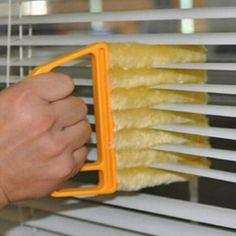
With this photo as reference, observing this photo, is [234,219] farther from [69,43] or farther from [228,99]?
[69,43]

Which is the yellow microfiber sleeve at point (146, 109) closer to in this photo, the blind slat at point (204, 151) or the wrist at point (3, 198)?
the blind slat at point (204, 151)

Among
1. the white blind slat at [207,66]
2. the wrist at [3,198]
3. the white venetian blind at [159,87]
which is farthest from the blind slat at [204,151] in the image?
the wrist at [3,198]

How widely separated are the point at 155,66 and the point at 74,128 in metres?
0.14

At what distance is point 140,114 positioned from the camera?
771 millimetres

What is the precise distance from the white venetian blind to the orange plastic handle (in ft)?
0.28

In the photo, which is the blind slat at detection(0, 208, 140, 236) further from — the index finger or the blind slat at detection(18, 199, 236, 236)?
the index finger

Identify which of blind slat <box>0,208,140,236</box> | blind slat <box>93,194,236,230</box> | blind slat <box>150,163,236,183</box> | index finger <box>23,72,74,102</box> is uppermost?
index finger <box>23,72,74,102</box>

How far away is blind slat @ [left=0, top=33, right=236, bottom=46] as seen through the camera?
0.73m

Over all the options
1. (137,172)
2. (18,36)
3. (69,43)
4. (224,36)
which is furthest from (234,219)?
(18,36)

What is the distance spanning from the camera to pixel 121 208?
92cm

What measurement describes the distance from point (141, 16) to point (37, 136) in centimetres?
23

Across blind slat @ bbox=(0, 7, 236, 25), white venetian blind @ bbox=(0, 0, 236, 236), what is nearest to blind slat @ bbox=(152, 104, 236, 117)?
white venetian blind @ bbox=(0, 0, 236, 236)

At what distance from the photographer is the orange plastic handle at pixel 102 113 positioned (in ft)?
2.37

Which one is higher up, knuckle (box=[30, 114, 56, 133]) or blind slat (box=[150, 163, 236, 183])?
knuckle (box=[30, 114, 56, 133])
